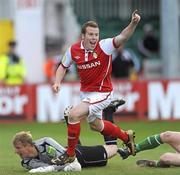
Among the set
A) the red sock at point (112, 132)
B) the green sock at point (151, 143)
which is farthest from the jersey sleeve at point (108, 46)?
the green sock at point (151, 143)

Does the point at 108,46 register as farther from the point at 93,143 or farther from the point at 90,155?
the point at 93,143

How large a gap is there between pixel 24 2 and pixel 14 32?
1316mm

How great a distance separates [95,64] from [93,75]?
16 cm

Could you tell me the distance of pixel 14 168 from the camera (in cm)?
1226

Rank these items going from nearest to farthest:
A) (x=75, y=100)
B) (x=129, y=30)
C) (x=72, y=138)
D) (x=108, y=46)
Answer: (x=72, y=138), (x=129, y=30), (x=108, y=46), (x=75, y=100)

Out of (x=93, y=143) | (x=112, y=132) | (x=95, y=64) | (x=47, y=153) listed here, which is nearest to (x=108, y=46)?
(x=95, y=64)

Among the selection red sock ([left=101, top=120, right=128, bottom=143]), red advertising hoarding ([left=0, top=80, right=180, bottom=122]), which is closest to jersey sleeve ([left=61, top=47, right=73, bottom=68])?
red sock ([left=101, top=120, right=128, bottom=143])

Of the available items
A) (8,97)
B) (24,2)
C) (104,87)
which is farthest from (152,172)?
(24,2)

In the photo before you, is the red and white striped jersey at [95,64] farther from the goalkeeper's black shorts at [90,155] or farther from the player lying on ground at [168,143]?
the player lying on ground at [168,143]

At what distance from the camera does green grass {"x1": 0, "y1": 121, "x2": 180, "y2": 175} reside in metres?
11.7

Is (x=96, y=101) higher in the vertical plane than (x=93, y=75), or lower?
lower

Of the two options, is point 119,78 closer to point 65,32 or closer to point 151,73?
point 151,73

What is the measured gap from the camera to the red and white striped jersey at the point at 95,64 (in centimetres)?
1199

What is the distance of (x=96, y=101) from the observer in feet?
39.3
